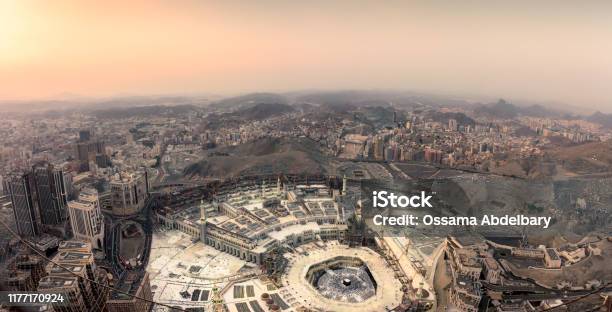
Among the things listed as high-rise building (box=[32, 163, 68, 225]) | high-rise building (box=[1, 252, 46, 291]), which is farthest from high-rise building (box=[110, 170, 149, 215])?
high-rise building (box=[1, 252, 46, 291])

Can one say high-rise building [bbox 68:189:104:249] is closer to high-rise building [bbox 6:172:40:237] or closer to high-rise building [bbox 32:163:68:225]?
high-rise building [bbox 32:163:68:225]

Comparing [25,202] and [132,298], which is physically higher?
[25,202]

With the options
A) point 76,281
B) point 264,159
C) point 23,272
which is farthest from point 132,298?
point 264,159

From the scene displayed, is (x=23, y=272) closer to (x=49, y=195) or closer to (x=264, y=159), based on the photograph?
(x=49, y=195)

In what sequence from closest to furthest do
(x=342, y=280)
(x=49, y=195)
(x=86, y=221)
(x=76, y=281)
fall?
(x=76, y=281) → (x=342, y=280) → (x=86, y=221) → (x=49, y=195)

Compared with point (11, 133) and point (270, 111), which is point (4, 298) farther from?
point (270, 111)

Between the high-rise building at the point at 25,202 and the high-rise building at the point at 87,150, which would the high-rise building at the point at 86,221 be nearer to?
the high-rise building at the point at 25,202

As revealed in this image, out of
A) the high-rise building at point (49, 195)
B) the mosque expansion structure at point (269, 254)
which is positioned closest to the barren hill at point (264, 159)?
the mosque expansion structure at point (269, 254)
